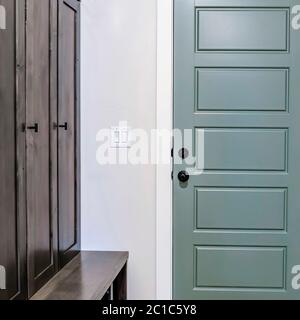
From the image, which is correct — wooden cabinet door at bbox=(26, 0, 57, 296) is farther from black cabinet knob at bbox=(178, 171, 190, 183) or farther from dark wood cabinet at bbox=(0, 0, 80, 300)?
black cabinet knob at bbox=(178, 171, 190, 183)

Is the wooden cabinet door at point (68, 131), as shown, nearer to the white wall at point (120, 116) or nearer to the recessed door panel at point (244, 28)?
the white wall at point (120, 116)

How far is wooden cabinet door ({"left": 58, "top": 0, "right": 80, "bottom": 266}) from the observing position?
7.00ft

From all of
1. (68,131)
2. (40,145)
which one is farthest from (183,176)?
(40,145)

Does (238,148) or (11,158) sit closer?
(11,158)

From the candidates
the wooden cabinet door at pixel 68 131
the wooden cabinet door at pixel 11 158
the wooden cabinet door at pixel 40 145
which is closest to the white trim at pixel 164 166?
the wooden cabinet door at pixel 68 131

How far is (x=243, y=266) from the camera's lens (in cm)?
251

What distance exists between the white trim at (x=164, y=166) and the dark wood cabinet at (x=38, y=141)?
0.46m

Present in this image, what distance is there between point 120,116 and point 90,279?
0.94 metres

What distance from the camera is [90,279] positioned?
6.62ft

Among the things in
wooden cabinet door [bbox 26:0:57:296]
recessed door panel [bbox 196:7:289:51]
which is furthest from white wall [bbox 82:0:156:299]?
wooden cabinet door [bbox 26:0:57:296]

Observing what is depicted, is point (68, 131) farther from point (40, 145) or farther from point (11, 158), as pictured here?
point (11, 158)

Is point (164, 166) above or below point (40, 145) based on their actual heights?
below

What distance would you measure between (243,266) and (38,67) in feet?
5.11

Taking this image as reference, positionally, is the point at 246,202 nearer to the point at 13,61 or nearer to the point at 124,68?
the point at 124,68
